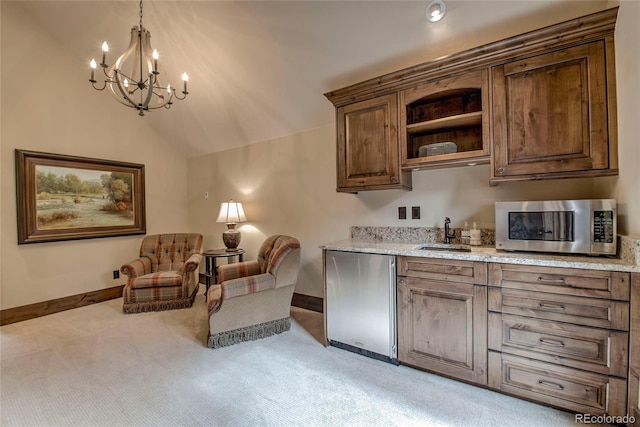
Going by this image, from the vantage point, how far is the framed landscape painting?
3.28 metres

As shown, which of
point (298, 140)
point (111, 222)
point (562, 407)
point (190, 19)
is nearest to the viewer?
point (562, 407)

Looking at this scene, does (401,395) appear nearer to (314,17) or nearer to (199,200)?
(314,17)

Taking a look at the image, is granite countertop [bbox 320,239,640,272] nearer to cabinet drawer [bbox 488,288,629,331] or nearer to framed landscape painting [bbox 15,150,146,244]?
cabinet drawer [bbox 488,288,629,331]

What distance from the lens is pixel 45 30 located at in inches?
130

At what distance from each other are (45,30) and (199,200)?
9.10ft

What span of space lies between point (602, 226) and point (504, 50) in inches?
50.8

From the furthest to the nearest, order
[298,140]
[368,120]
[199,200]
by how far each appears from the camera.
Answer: [199,200], [298,140], [368,120]

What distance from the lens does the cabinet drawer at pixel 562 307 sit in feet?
4.97

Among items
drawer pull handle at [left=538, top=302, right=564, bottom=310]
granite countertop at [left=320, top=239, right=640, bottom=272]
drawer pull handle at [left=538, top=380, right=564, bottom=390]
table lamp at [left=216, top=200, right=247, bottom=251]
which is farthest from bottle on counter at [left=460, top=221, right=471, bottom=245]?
table lamp at [left=216, top=200, right=247, bottom=251]

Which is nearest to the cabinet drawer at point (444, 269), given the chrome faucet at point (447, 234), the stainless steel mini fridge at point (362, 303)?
the stainless steel mini fridge at point (362, 303)

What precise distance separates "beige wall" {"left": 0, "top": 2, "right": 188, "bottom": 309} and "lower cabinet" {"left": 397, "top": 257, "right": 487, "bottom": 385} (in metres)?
4.17

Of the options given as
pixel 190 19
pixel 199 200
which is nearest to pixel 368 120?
pixel 190 19

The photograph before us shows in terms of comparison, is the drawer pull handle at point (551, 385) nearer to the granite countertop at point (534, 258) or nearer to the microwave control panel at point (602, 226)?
the granite countertop at point (534, 258)

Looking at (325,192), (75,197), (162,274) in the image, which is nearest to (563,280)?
(325,192)
